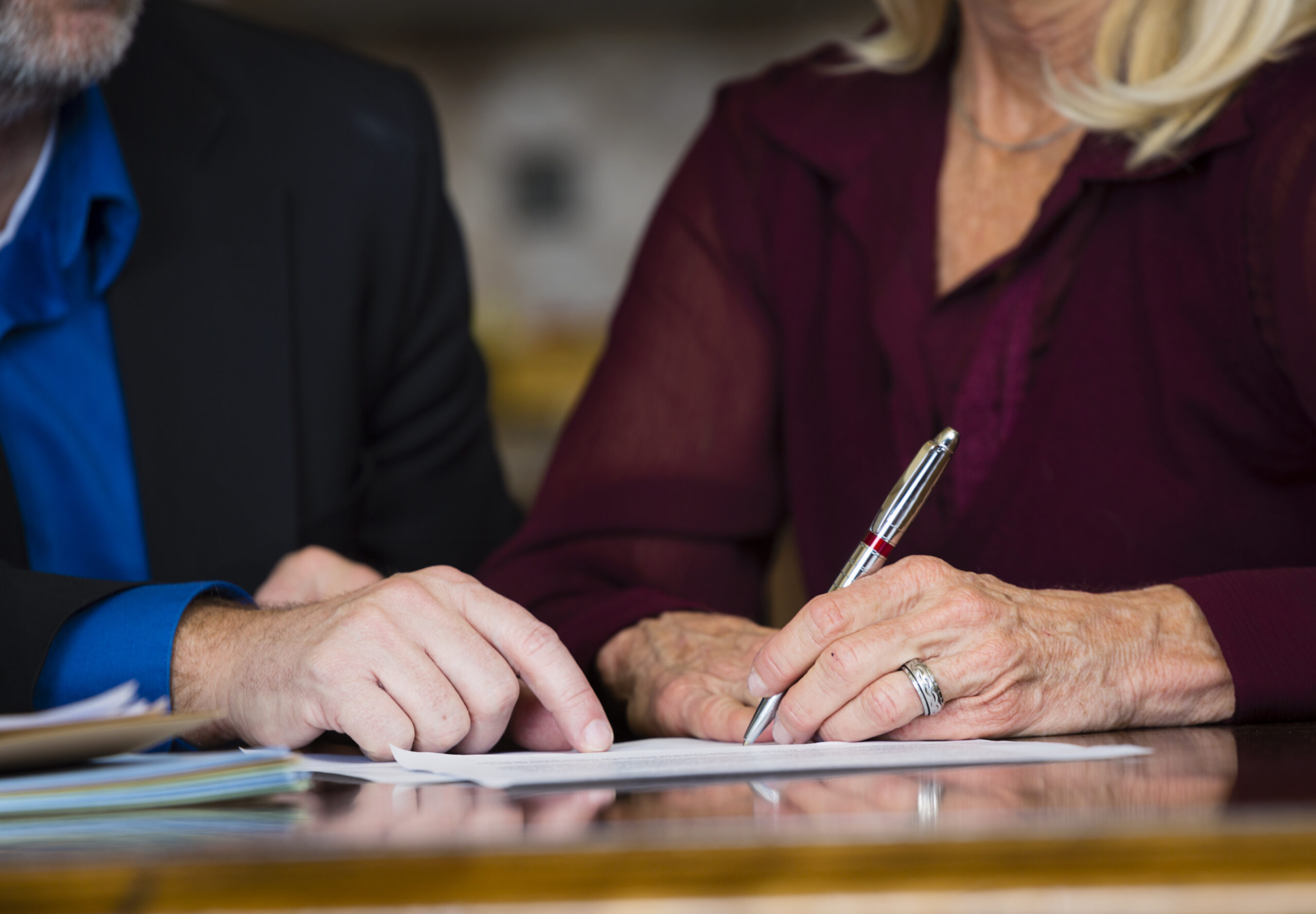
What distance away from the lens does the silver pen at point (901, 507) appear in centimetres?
77

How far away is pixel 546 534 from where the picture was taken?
1124mm

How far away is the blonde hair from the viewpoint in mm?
1030

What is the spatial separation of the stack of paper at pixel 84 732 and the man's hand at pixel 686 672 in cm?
35

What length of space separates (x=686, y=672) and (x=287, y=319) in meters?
0.69

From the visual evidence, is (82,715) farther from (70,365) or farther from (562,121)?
(562,121)

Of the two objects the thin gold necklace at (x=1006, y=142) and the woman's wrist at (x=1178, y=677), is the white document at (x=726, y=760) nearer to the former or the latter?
the woman's wrist at (x=1178, y=677)

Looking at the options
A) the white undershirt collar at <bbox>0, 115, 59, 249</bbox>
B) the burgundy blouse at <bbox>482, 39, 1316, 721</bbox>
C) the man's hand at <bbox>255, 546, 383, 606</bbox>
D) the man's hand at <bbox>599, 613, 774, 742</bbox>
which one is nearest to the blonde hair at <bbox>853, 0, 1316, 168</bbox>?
the burgundy blouse at <bbox>482, 39, 1316, 721</bbox>

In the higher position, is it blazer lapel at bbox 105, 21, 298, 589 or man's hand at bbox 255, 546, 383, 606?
blazer lapel at bbox 105, 21, 298, 589

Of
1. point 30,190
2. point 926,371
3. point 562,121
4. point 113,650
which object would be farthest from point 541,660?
point 562,121

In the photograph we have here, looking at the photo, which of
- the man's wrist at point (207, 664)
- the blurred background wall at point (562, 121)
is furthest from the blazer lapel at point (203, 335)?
the blurred background wall at point (562, 121)

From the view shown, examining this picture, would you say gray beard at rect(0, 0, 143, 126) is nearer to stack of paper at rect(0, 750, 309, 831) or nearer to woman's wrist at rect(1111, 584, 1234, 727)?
stack of paper at rect(0, 750, 309, 831)

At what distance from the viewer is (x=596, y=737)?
0.70 metres

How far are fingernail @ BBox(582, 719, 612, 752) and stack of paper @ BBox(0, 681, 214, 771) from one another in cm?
22

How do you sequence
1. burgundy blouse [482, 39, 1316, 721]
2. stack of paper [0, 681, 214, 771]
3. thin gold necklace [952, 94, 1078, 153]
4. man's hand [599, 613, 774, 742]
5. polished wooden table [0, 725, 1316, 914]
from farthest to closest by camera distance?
thin gold necklace [952, 94, 1078, 153] → burgundy blouse [482, 39, 1316, 721] → man's hand [599, 613, 774, 742] → stack of paper [0, 681, 214, 771] → polished wooden table [0, 725, 1316, 914]
